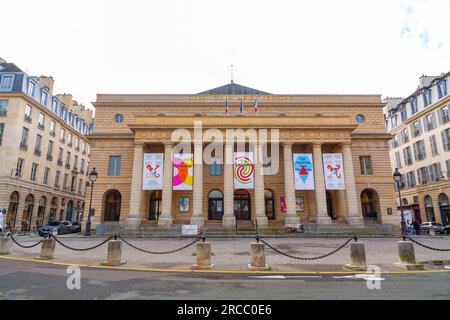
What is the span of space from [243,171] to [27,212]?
95.9 feet

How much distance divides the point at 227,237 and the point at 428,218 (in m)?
33.7

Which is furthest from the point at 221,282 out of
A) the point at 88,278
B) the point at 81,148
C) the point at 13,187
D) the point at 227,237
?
the point at 81,148

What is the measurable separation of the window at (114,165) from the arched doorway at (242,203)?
14484mm

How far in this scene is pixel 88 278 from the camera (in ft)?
26.1

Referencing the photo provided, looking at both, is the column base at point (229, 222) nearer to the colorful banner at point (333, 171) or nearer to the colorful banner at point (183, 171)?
the colorful banner at point (183, 171)

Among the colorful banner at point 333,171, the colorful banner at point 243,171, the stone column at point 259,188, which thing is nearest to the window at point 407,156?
the colorful banner at point 333,171

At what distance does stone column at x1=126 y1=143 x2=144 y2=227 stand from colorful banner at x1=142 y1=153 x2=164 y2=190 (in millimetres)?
818

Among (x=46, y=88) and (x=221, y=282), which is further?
(x=46, y=88)

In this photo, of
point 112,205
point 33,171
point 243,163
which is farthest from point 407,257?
point 33,171

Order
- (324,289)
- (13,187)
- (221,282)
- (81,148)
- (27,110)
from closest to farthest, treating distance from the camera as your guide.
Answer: (324,289)
(221,282)
(13,187)
(27,110)
(81,148)

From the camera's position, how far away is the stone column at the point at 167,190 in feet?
89.6

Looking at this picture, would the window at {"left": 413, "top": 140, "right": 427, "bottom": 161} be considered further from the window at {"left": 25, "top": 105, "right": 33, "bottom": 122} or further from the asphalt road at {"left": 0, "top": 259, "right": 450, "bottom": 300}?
the window at {"left": 25, "top": 105, "right": 33, "bottom": 122}

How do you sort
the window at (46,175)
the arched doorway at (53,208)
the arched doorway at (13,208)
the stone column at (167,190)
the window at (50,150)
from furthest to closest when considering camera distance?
the arched doorway at (53,208)
the window at (50,150)
the window at (46,175)
the arched doorway at (13,208)
the stone column at (167,190)
